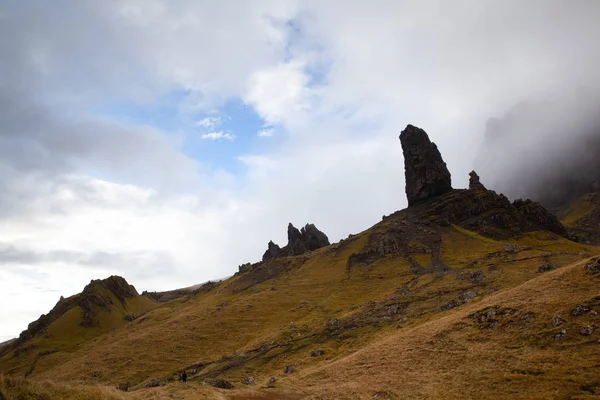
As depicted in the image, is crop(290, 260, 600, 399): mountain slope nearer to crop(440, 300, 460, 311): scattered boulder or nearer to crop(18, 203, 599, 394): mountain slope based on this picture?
crop(440, 300, 460, 311): scattered boulder

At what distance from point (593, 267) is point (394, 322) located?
30782 mm

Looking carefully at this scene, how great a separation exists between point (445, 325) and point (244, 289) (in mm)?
101456

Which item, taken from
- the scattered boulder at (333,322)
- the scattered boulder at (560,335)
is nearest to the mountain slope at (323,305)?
the scattered boulder at (333,322)

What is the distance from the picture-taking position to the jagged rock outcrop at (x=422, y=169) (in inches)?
6196

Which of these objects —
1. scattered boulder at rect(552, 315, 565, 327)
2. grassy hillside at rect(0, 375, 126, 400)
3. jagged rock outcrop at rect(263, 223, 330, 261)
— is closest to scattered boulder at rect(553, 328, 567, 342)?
scattered boulder at rect(552, 315, 565, 327)

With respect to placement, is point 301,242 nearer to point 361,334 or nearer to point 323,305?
point 323,305

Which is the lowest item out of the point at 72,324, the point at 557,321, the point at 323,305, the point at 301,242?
the point at 557,321

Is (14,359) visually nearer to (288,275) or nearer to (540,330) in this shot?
(288,275)

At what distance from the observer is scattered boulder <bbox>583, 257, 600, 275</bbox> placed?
39562 millimetres

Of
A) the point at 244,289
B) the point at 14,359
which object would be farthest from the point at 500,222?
the point at 14,359

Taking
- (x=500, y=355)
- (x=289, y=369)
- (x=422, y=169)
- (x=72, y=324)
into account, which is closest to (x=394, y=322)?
(x=289, y=369)

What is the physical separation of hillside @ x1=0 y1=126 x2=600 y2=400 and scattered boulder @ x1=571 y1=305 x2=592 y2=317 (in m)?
0.14

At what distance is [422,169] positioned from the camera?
159125 mm

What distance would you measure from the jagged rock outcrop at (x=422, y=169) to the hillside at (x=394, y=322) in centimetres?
61
